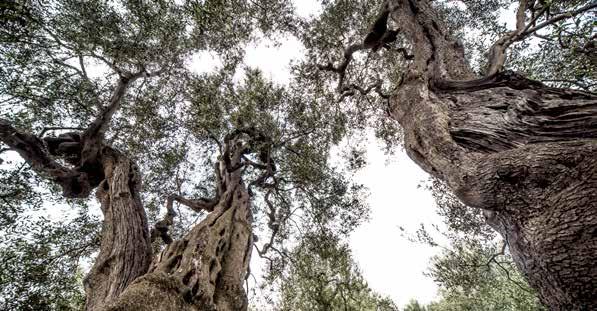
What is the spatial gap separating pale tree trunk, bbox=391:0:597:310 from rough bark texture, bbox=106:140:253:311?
352cm

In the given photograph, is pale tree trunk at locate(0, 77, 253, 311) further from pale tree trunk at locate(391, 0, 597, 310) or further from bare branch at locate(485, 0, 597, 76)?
bare branch at locate(485, 0, 597, 76)

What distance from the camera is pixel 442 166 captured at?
3428mm

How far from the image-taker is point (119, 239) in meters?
4.64

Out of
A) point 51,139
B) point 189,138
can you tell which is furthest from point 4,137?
point 189,138

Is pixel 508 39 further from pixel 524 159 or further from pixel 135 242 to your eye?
pixel 135 242

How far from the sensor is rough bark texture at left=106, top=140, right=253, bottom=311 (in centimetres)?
298

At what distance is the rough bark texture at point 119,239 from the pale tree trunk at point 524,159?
4.71 metres

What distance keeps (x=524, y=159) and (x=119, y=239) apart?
570 centimetres

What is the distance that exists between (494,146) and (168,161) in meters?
8.53

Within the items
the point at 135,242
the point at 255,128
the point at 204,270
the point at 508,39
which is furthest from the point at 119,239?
the point at 508,39

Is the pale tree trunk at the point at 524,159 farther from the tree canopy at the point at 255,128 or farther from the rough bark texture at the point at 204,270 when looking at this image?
the rough bark texture at the point at 204,270

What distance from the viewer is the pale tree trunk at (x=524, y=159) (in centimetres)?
196

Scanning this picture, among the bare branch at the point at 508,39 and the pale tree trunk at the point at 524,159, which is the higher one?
the bare branch at the point at 508,39

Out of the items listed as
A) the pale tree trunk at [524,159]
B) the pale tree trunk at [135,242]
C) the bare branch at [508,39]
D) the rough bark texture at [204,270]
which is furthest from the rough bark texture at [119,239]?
the bare branch at [508,39]
